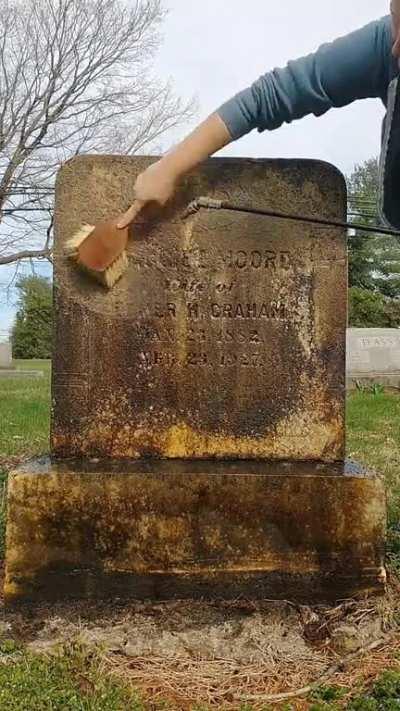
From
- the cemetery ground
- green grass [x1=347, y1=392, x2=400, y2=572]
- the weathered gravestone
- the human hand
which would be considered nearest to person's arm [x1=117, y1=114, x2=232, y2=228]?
the human hand

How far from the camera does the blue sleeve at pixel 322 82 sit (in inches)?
81.9

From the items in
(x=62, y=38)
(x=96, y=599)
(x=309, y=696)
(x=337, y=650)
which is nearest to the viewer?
(x=309, y=696)

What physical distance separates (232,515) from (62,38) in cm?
1351

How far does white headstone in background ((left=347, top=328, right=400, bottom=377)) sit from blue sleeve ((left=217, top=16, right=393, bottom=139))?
435 inches

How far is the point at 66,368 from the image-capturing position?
8.90 ft

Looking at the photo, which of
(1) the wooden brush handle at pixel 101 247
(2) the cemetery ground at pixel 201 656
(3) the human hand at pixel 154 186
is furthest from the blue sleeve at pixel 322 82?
(2) the cemetery ground at pixel 201 656

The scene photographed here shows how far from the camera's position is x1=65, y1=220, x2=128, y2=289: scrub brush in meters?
2.66

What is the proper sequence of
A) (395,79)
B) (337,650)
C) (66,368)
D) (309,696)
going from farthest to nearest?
(66,368) < (337,650) < (309,696) < (395,79)

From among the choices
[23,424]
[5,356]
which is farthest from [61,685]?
[5,356]

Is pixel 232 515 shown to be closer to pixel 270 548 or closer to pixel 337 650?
pixel 270 548

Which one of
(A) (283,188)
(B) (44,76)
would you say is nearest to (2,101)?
(B) (44,76)

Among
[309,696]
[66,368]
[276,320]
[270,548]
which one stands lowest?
[309,696]

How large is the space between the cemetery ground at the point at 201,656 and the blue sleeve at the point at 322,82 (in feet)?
5.37

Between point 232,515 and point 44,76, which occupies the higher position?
point 44,76
